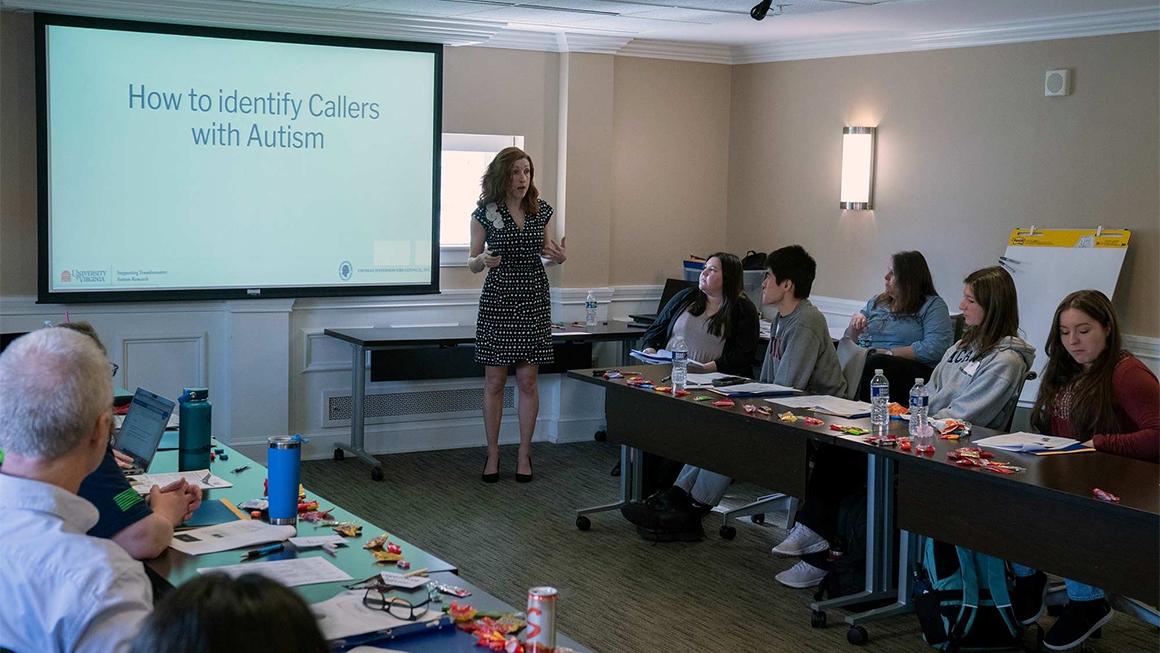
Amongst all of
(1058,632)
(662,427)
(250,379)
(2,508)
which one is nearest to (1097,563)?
(1058,632)

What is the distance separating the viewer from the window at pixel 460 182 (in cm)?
674

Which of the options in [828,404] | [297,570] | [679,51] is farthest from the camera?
[679,51]

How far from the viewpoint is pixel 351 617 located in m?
2.00

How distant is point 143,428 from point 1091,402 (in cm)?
293

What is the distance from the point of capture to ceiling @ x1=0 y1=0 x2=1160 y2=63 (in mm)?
5414

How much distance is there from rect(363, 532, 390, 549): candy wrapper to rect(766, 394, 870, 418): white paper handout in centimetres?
219

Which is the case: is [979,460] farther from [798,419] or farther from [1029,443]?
[798,419]

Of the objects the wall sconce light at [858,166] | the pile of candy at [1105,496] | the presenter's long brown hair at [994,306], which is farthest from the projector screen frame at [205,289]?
the pile of candy at [1105,496]

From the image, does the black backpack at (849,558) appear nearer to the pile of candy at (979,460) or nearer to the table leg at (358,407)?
the pile of candy at (979,460)

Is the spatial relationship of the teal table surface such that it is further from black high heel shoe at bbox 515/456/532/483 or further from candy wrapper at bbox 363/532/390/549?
black high heel shoe at bbox 515/456/532/483

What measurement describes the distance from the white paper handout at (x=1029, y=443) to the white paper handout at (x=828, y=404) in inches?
22.6

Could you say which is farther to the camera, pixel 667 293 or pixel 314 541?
pixel 667 293

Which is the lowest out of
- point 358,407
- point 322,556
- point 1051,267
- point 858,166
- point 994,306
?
point 358,407

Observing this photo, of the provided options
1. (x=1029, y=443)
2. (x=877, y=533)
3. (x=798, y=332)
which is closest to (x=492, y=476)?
(x=798, y=332)
